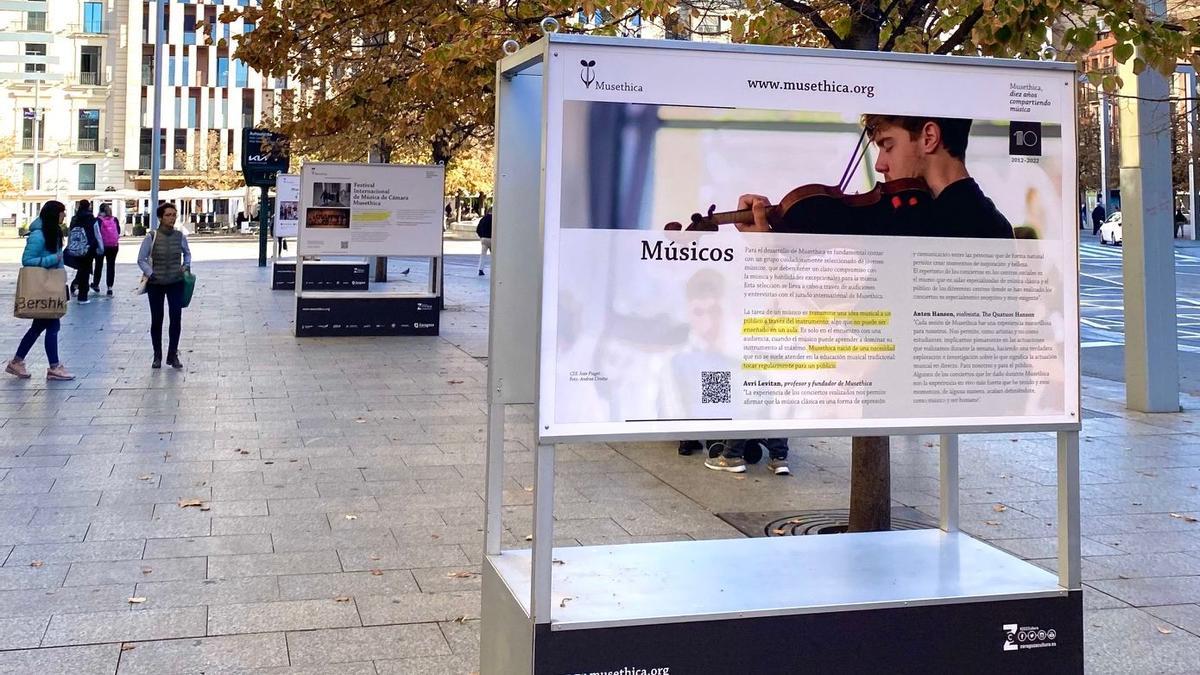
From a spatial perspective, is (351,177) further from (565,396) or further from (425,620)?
(565,396)

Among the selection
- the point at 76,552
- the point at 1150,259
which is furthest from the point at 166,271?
the point at 1150,259

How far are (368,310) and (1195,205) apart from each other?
49868 mm

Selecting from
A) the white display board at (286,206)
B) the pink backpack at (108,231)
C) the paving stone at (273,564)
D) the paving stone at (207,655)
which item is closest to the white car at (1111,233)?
the white display board at (286,206)

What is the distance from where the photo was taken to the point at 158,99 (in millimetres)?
35125

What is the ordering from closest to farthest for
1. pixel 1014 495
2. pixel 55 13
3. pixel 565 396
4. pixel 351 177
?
pixel 565 396 → pixel 1014 495 → pixel 351 177 → pixel 55 13

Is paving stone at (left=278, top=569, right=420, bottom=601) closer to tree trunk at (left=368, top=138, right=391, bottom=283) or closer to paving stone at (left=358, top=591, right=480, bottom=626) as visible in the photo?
paving stone at (left=358, top=591, right=480, bottom=626)

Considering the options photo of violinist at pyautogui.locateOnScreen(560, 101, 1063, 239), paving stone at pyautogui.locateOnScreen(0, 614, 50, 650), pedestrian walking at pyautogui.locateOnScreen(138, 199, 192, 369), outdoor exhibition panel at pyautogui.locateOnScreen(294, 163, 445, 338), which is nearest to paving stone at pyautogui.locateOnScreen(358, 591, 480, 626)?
paving stone at pyautogui.locateOnScreen(0, 614, 50, 650)

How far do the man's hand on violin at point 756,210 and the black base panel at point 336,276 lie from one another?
2101 centimetres

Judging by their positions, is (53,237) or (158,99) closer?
(53,237)

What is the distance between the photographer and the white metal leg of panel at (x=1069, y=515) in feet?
12.6

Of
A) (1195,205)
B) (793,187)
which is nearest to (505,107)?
(793,187)

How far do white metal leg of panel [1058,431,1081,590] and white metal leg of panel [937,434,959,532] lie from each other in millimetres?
638

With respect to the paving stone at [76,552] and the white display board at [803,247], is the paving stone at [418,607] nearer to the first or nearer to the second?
the paving stone at [76,552]

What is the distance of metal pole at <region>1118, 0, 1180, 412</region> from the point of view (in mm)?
11219
